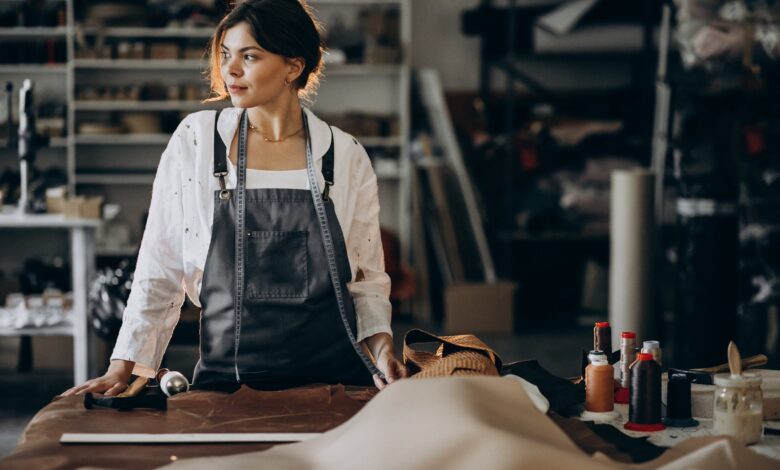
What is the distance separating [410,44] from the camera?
8406 millimetres

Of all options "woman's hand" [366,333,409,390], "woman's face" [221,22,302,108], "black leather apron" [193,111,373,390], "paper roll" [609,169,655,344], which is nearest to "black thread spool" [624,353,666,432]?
"woman's hand" [366,333,409,390]

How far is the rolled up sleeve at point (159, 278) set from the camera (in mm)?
2365

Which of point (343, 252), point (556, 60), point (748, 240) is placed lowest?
point (748, 240)

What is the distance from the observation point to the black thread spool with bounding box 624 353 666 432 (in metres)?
2.04

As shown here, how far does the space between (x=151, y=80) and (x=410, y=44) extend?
6.24 ft

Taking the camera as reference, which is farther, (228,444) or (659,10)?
(659,10)

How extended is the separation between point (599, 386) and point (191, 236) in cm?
90

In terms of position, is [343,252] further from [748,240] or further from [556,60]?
[556,60]

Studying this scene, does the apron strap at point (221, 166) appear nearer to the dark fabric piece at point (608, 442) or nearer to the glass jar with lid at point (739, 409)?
the dark fabric piece at point (608, 442)

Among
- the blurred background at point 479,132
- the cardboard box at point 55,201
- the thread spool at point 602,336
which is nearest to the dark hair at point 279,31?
the thread spool at point 602,336

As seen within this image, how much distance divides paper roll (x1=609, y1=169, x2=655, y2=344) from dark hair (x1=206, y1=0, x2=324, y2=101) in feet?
9.63

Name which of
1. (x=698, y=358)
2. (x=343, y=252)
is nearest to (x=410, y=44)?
(x=698, y=358)

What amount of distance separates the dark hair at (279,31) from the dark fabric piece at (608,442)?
3.14ft

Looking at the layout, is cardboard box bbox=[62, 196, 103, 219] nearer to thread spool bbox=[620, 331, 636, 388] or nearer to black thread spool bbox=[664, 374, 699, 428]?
thread spool bbox=[620, 331, 636, 388]
